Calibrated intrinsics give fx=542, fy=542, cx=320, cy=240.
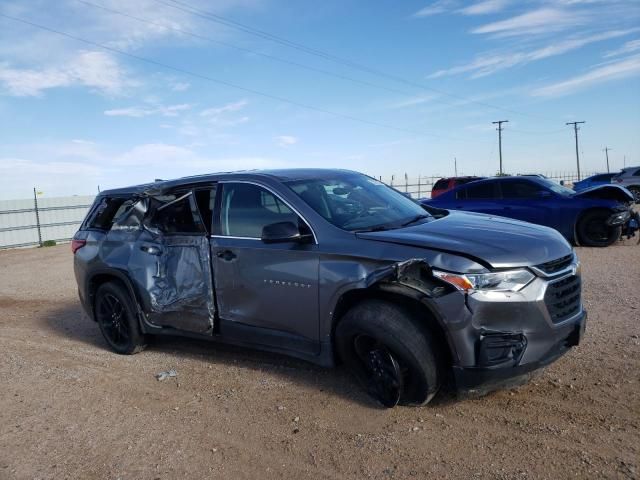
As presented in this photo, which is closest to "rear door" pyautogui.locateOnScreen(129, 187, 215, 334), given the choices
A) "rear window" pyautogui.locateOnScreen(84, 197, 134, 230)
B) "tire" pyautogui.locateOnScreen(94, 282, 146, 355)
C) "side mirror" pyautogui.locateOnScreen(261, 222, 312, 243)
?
"tire" pyautogui.locateOnScreen(94, 282, 146, 355)

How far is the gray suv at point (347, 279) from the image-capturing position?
3.51m

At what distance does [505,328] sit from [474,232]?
0.79 meters

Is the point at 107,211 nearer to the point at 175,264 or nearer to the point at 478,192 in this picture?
the point at 175,264

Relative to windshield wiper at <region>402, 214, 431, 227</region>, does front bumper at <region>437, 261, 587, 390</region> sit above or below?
below

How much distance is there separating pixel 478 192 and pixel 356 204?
27.0 feet

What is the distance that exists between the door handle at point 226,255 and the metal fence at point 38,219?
68.1ft

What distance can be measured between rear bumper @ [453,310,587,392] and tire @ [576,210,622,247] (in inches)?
326

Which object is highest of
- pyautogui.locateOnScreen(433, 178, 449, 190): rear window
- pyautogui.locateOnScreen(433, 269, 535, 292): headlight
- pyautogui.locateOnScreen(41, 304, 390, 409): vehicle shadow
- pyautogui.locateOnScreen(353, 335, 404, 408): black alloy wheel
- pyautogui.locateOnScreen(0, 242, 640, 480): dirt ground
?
pyautogui.locateOnScreen(433, 178, 449, 190): rear window

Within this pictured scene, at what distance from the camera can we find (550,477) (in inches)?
118

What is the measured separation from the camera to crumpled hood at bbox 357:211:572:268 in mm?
3562

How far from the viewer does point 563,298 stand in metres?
3.75

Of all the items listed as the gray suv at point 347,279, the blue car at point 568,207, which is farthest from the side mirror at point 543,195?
the gray suv at point 347,279

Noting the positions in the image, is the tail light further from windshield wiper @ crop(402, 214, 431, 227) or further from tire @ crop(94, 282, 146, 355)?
windshield wiper @ crop(402, 214, 431, 227)

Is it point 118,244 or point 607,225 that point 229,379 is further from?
point 607,225
